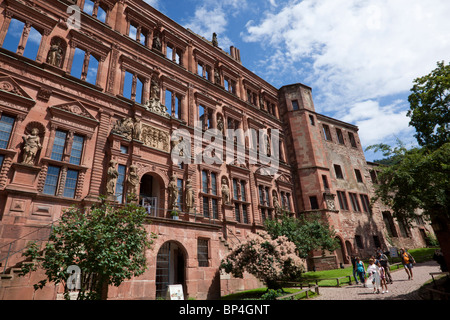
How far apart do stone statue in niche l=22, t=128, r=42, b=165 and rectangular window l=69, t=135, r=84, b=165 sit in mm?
1767

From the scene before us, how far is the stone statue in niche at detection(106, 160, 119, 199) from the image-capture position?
49.3 feet

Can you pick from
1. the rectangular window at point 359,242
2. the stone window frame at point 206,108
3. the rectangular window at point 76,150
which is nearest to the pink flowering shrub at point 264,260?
the rectangular window at point 76,150

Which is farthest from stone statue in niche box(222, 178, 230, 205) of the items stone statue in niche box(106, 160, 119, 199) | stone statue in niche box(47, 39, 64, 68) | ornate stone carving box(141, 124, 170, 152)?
stone statue in niche box(47, 39, 64, 68)

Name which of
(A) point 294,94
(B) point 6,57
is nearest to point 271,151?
(A) point 294,94

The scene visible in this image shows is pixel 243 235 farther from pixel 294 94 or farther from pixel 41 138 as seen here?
pixel 294 94

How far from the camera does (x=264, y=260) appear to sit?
13.9 metres

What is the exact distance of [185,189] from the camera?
18938 mm

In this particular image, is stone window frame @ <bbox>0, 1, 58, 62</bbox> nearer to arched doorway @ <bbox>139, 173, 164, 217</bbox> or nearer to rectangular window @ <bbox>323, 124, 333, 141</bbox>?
arched doorway @ <bbox>139, 173, 164, 217</bbox>

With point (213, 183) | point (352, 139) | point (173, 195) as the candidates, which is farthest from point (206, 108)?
point (352, 139)

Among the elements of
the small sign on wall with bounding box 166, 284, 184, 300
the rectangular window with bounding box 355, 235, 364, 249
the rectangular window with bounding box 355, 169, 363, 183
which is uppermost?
the rectangular window with bounding box 355, 169, 363, 183

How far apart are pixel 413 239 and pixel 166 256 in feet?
121

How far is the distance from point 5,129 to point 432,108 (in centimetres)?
3170

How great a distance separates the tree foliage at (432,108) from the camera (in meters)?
22.4

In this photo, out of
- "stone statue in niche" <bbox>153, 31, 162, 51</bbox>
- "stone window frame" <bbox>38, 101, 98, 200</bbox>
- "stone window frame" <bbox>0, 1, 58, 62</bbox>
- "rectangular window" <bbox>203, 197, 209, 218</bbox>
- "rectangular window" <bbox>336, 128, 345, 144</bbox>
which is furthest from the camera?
"rectangular window" <bbox>336, 128, 345, 144</bbox>
